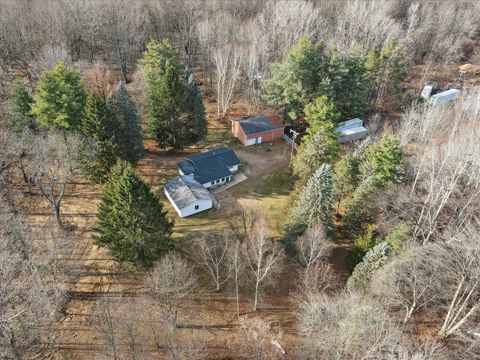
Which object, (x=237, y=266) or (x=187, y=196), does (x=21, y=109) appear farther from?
(x=237, y=266)

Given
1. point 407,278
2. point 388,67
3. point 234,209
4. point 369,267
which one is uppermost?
point 388,67

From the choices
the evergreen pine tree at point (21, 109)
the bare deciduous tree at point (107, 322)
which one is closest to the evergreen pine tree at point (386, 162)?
the bare deciduous tree at point (107, 322)

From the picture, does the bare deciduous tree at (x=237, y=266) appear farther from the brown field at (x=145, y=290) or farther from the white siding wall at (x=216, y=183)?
the white siding wall at (x=216, y=183)

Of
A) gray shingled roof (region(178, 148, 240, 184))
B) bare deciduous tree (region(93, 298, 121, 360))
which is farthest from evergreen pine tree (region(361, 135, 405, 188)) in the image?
bare deciduous tree (region(93, 298, 121, 360))

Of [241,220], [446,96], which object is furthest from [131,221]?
[446,96]

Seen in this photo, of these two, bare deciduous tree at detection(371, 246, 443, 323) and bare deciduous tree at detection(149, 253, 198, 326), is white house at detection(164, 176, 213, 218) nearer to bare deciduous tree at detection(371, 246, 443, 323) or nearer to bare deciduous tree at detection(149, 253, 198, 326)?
bare deciduous tree at detection(149, 253, 198, 326)
